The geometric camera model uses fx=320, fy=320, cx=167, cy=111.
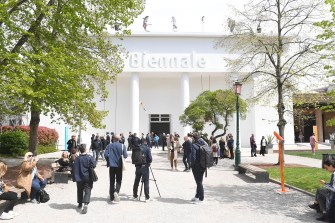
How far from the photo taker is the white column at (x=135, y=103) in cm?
3469

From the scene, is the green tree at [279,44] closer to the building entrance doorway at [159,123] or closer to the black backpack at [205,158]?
the black backpack at [205,158]

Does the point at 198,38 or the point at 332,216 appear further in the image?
the point at 198,38

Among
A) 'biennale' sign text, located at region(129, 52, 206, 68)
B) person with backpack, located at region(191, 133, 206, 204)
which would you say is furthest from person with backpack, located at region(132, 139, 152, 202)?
'biennale' sign text, located at region(129, 52, 206, 68)

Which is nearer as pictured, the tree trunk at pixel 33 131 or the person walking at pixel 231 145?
the tree trunk at pixel 33 131

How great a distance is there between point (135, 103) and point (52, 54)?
23.8 meters

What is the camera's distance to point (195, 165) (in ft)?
27.2

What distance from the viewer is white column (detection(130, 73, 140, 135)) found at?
34.7 metres

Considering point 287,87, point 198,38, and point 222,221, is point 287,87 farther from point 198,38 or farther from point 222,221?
point 198,38

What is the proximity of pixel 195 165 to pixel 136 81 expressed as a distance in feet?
91.9

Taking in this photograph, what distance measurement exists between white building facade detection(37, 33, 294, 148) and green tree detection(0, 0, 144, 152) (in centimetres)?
1852

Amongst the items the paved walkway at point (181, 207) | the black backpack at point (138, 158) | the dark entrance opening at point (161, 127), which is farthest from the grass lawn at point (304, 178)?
the dark entrance opening at point (161, 127)

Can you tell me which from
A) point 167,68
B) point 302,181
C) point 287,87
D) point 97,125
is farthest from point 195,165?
point 167,68

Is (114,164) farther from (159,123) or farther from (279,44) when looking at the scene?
(159,123)

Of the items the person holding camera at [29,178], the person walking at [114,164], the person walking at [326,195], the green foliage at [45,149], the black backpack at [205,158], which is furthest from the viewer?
the green foliage at [45,149]
